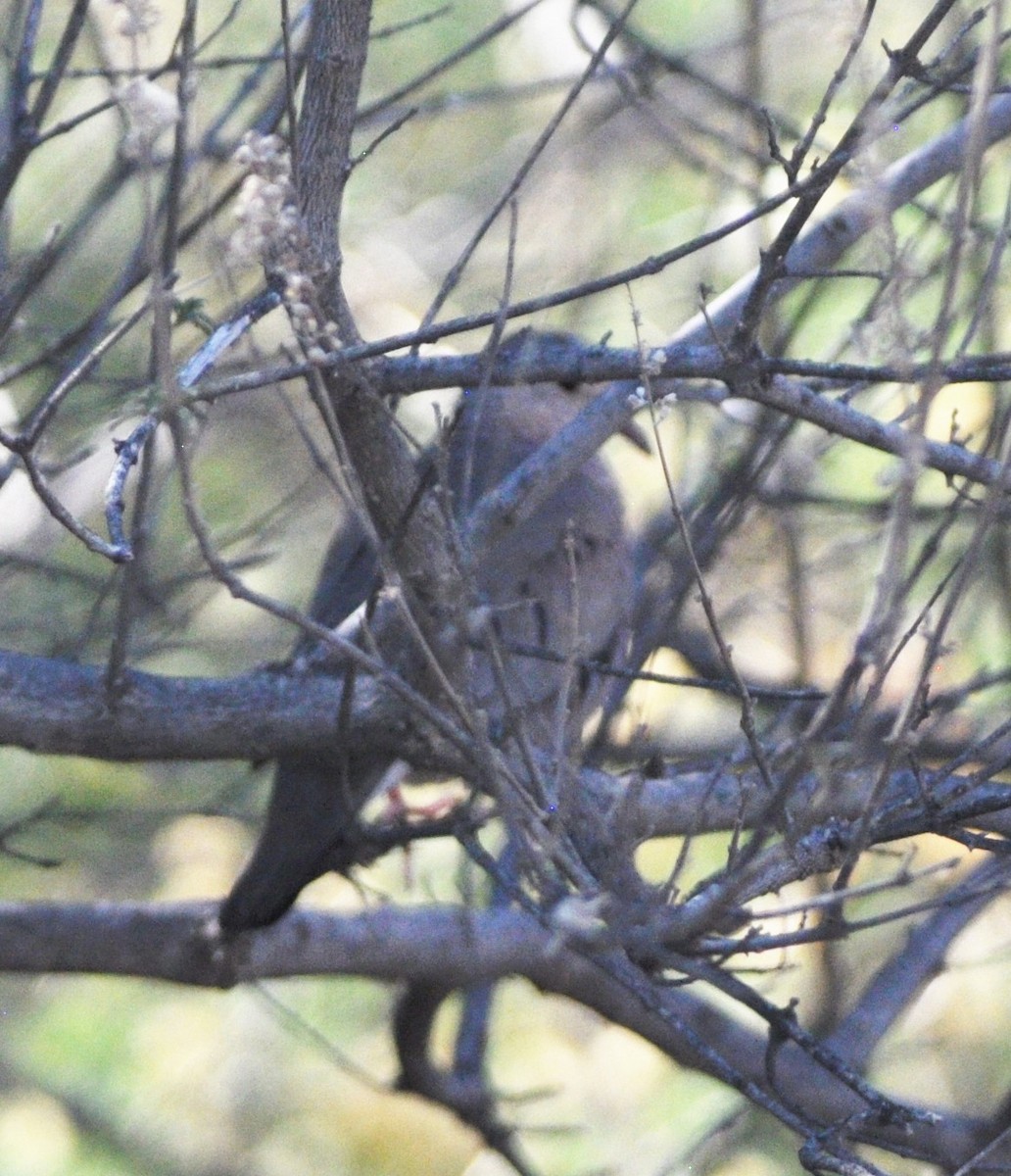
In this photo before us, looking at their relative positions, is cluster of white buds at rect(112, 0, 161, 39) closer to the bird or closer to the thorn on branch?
the thorn on branch

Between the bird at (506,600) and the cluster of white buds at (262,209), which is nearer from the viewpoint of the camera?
the cluster of white buds at (262,209)

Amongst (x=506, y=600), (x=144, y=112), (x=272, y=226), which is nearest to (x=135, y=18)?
(x=144, y=112)

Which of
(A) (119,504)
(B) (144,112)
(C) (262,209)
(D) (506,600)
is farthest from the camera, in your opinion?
(D) (506,600)

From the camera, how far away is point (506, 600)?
4.08 meters

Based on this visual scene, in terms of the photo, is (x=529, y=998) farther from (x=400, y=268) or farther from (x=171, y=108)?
(x=171, y=108)

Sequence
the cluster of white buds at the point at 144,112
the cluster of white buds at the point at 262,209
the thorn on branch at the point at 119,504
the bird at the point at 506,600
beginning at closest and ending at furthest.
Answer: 1. the cluster of white buds at the point at 144,112
2. the cluster of white buds at the point at 262,209
3. the thorn on branch at the point at 119,504
4. the bird at the point at 506,600

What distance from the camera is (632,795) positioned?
165cm

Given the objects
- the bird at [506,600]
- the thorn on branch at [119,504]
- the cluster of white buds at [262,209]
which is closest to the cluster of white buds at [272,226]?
the cluster of white buds at [262,209]

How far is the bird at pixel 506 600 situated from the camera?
136 inches

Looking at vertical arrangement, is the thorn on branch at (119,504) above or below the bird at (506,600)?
below

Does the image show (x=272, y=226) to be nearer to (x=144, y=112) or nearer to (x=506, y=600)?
(x=144, y=112)

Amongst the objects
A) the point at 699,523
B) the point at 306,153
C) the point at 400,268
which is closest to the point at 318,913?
the point at 699,523

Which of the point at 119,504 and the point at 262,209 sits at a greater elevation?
the point at 262,209

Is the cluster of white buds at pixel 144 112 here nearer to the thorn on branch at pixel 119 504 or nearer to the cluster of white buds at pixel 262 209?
the cluster of white buds at pixel 262 209
